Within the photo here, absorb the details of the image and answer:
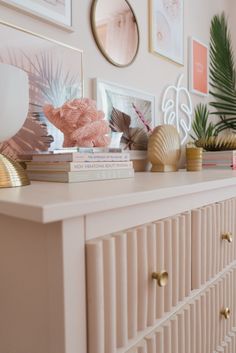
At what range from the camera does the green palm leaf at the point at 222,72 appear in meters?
1.97

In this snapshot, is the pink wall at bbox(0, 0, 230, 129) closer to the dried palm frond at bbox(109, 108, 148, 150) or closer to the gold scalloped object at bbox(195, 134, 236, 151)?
the dried palm frond at bbox(109, 108, 148, 150)

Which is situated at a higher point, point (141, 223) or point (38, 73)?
point (38, 73)

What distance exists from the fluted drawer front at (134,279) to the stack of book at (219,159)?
0.81m

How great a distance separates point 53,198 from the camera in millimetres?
451

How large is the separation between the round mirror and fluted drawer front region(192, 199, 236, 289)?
69 cm

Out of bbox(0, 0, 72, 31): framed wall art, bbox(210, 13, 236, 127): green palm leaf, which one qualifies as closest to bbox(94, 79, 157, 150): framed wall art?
bbox(0, 0, 72, 31): framed wall art

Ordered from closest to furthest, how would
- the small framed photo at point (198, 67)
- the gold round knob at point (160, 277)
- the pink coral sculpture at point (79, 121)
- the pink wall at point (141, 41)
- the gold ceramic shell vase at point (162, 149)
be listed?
the gold round knob at point (160, 277) → the pink coral sculpture at point (79, 121) → the pink wall at point (141, 41) → the gold ceramic shell vase at point (162, 149) → the small framed photo at point (198, 67)

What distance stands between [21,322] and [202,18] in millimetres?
1911

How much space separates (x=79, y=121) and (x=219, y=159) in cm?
87

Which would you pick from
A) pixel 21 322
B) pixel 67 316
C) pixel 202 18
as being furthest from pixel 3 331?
pixel 202 18

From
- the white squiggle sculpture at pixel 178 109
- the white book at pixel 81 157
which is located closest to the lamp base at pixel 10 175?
the white book at pixel 81 157

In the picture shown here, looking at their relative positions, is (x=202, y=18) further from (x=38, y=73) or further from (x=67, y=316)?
(x=67, y=316)

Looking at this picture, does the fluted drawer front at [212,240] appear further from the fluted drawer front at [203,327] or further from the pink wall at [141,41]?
the pink wall at [141,41]

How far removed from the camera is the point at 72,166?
705 millimetres
